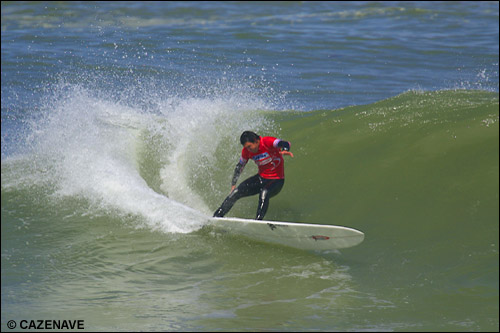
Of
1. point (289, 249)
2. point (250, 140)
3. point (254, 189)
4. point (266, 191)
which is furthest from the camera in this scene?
point (254, 189)

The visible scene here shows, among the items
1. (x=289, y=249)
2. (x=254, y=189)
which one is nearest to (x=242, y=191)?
(x=254, y=189)

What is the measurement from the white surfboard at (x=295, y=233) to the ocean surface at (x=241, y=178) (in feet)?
0.44

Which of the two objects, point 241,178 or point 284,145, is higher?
point 284,145

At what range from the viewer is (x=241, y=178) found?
10.0 metres

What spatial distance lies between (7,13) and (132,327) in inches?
1003

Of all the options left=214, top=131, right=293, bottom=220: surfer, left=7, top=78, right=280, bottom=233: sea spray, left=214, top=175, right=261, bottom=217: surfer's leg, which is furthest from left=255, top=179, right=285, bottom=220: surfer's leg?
left=7, top=78, right=280, bottom=233: sea spray

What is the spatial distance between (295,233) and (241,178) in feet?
9.34

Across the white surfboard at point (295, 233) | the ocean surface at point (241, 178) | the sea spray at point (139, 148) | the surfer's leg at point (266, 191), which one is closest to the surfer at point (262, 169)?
the surfer's leg at point (266, 191)


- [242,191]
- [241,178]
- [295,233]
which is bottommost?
[295,233]

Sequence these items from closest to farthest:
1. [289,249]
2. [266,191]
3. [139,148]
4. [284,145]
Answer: [289,249] → [284,145] → [266,191] → [139,148]

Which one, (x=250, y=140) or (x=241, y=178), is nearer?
(x=250, y=140)

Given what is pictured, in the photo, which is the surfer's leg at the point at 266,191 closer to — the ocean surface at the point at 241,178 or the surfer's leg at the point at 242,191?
the surfer's leg at the point at 242,191

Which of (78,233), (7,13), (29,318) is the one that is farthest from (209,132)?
(7,13)

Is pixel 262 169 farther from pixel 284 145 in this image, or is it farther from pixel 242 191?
pixel 284 145
